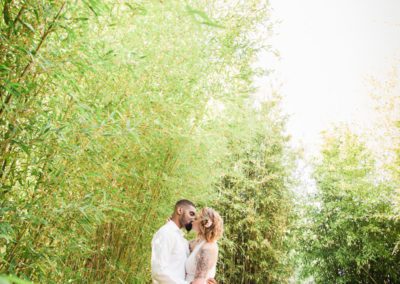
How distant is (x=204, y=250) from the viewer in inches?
97.0

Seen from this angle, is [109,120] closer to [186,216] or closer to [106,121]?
[106,121]

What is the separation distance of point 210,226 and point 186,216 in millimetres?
203

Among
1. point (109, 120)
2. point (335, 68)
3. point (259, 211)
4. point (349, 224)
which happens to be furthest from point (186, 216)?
point (335, 68)

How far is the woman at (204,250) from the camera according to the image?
2.40 metres

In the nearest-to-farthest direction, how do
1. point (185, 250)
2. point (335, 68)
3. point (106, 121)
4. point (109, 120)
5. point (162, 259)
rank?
point (106, 121) < point (109, 120) < point (162, 259) < point (185, 250) < point (335, 68)

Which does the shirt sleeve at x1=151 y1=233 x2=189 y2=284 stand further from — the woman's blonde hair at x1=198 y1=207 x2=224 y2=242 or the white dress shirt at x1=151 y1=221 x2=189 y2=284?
the woman's blonde hair at x1=198 y1=207 x2=224 y2=242

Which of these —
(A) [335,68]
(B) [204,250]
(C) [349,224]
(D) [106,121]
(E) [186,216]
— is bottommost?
(B) [204,250]

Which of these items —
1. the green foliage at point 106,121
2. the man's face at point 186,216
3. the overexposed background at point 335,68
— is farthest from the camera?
the overexposed background at point 335,68

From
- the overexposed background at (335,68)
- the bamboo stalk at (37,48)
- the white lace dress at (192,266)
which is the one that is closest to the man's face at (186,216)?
the white lace dress at (192,266)

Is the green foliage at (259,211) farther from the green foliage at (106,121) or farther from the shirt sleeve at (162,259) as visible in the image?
the shirt sleeve at (162,259)

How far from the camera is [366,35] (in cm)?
1044

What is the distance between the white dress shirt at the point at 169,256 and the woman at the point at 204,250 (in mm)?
71

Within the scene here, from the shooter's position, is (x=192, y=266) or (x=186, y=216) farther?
(x=186, y=216)

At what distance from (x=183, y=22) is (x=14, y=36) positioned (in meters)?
1.80
